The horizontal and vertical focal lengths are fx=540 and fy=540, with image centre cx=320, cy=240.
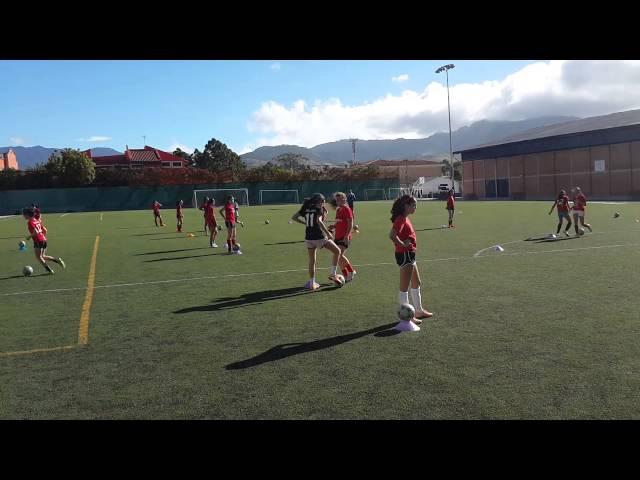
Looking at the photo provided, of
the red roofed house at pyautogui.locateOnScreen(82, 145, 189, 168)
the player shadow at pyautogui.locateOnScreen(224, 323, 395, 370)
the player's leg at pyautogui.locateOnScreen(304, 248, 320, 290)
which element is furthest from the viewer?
the red roofed house at pyautogui.locateOnScreen(82, 145, 189, 168)

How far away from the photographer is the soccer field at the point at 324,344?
495cm

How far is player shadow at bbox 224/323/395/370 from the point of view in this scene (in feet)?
20.3

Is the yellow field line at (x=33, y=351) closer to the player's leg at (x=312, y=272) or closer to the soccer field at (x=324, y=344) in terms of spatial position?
the soccer field at (x=324, y=344)

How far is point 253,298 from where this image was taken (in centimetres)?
996

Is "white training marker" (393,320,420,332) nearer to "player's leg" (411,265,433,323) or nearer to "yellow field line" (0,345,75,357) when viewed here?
"player's leg" (411,265,433,323)

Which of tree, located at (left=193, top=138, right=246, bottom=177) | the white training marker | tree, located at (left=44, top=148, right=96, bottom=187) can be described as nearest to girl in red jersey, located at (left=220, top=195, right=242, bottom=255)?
the white training marker

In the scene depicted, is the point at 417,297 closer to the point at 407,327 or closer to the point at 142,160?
the point at 407,327

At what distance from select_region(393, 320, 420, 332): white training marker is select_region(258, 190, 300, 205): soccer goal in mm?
67270

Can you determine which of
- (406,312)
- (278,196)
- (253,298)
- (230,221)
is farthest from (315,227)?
(278,196)
